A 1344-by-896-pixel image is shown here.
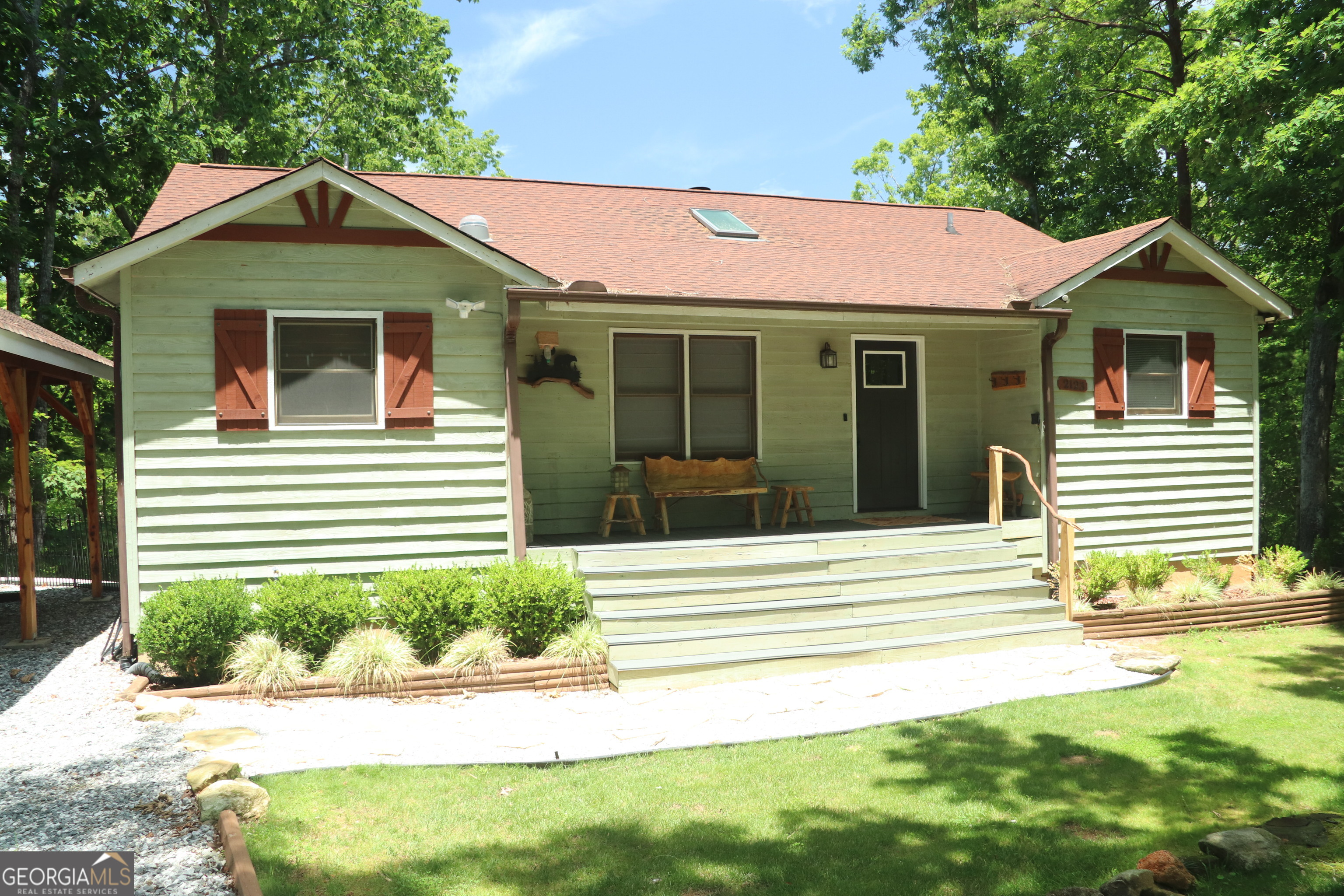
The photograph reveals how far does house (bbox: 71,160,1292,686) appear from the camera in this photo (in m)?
7.11

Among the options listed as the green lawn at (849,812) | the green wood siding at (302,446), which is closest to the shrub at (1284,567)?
the green lawn at (849,812)

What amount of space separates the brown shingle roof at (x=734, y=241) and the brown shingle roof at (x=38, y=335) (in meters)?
1.27

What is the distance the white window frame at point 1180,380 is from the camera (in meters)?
9.73

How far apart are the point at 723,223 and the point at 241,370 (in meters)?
6.27

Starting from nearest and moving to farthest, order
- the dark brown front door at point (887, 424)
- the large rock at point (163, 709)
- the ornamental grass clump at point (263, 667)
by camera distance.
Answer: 1. the large rock at point (163, 709)
2. the ornamental grass clump at point (263, 667)
3. the dark brown front door at point (887, 424)

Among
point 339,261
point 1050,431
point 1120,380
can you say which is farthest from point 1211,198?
point 339,261

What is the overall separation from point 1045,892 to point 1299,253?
11.9 m

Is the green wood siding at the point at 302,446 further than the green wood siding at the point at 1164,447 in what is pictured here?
No

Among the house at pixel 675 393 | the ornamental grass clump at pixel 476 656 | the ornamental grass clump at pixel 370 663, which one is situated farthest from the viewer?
the house at pixel 675 393

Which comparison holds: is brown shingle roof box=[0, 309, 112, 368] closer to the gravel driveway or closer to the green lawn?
the gravel driveway

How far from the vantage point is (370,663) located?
20.8 ft

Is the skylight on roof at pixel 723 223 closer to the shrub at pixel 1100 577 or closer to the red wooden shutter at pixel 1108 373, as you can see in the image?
the red wooden shutter at pixel 1108 373

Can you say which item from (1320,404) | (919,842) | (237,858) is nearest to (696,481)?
(919,842)

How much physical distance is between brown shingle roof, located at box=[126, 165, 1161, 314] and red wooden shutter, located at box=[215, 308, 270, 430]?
88 centimetres
